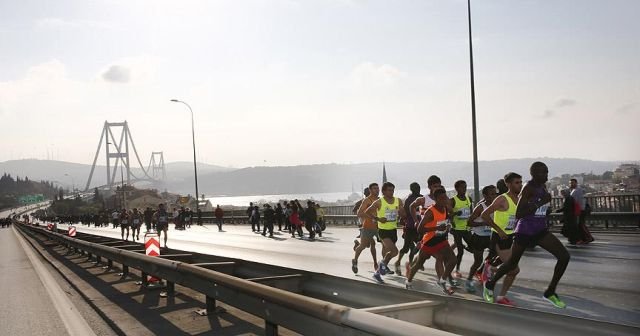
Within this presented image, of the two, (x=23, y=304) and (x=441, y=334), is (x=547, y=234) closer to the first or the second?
(x=441, y=334)

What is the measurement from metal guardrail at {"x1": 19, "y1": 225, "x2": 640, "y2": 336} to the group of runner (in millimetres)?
2894

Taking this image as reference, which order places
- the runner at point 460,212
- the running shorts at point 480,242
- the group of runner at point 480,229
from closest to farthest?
the group of runner at point 480,229, the running shorts at point 480,242, the runner at point 460,212

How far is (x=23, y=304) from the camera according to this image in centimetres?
1016

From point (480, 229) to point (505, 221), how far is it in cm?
167

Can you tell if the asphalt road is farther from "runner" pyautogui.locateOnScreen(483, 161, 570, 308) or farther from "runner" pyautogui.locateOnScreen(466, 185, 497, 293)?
"runner" pyautogui.locateOnScreen(483, 161, 570, 308)

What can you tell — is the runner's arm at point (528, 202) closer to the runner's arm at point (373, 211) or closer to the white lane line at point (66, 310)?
the runner's arm at point (373, 211)

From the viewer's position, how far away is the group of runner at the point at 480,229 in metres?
7.59

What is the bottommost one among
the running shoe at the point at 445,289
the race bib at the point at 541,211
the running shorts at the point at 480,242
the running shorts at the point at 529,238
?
the running shoe at the point at 445,289

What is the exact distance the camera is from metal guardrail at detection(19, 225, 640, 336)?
12.1 ft

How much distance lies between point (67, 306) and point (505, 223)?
667cm

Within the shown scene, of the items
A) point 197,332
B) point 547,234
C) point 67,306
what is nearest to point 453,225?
point 547,234

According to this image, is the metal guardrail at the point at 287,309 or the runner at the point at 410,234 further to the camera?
the runner at the point at 410,234

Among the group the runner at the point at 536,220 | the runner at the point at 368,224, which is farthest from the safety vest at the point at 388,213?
the runner at the point at 536,220

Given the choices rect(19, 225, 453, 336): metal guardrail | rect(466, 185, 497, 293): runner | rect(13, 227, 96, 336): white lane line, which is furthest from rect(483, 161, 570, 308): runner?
rect(13, 227, 96, 336): white lane line
